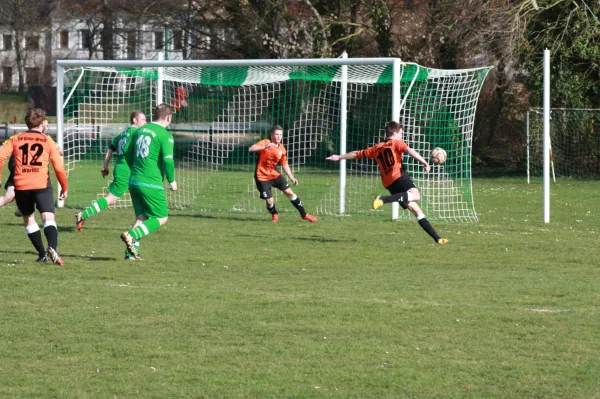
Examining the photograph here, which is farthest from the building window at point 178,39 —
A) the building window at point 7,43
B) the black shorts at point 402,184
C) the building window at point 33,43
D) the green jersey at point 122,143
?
the building window at point 7,43

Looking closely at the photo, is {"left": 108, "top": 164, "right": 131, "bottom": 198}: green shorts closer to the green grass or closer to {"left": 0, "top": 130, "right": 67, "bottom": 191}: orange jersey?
the green grass

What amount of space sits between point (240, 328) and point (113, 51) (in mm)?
44621

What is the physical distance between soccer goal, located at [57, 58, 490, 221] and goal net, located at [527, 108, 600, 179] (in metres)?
4.64

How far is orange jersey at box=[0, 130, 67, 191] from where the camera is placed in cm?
1101

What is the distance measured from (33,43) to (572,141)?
159 ft

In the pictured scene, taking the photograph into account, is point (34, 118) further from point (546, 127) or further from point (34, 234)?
point (546, 127)

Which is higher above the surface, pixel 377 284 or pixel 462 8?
pixel 462 8

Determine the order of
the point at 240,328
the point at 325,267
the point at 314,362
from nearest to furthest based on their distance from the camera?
the point at 314,362 < the point at 240,328 < the point at 325,267

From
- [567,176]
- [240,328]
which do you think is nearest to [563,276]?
[240,328]

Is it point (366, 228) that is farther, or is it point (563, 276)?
point (366, 228)

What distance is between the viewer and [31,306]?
8797 mm

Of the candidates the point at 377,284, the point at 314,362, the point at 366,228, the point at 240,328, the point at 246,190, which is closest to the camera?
the point at 314,362

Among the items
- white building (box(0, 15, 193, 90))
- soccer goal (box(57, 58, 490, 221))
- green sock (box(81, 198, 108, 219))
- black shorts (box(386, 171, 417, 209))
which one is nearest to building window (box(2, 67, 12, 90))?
white building (box(0, 15, 193, 90))

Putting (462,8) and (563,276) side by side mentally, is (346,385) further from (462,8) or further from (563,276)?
(462,8)
